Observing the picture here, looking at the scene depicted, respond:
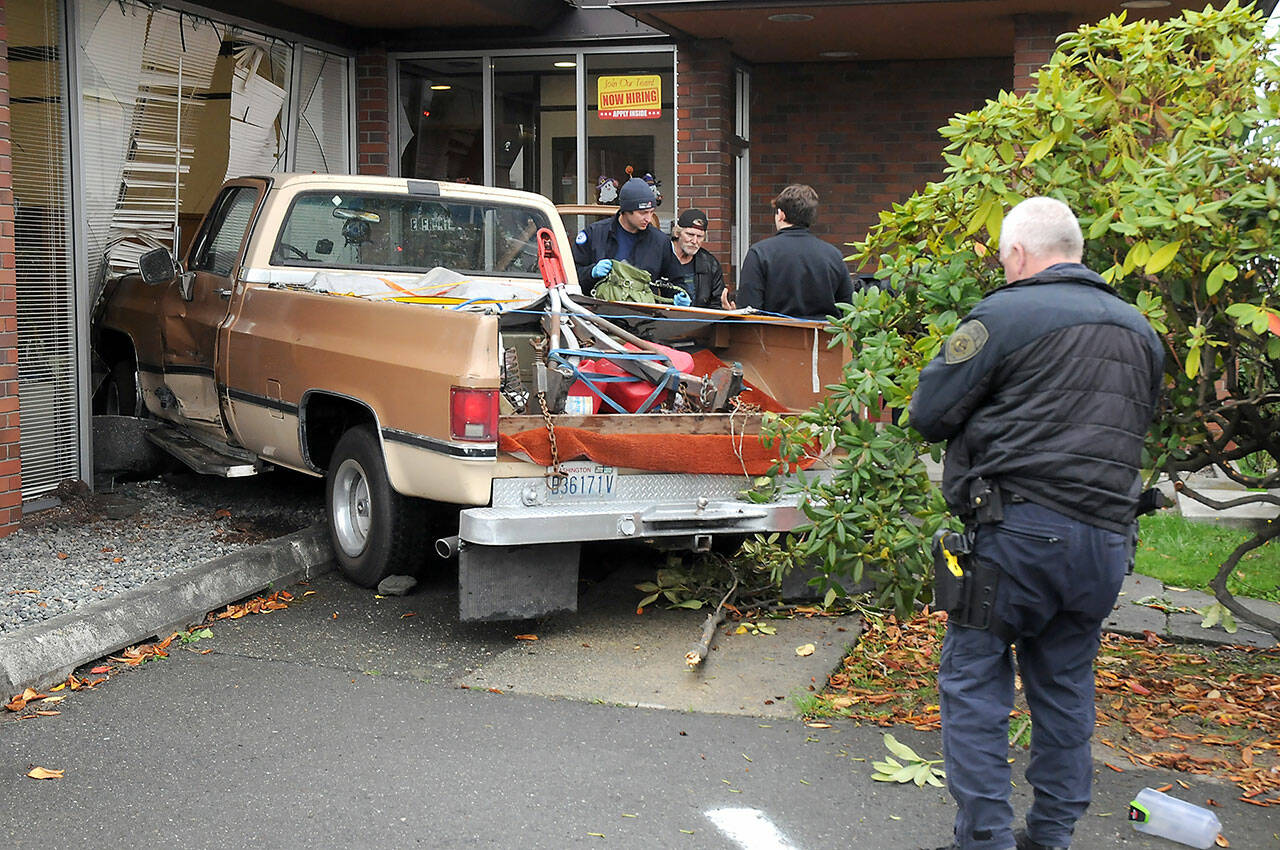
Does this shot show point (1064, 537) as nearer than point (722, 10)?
Yes

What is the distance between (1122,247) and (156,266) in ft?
16.9

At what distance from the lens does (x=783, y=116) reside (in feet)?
44.8

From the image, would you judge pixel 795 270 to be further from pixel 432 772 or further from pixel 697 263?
pixel 432 772

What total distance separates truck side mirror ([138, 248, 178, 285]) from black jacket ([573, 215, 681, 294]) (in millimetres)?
2413

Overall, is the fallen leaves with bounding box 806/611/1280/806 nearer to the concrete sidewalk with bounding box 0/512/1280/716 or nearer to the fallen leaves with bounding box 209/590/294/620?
the concrete sidewalk with bounding box 0/512/1280/716

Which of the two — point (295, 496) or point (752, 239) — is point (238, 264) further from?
point (752, 239)

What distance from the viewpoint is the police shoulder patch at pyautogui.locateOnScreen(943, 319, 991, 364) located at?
3.50 meters

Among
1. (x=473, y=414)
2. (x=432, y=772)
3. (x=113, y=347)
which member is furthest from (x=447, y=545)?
(x=113, y=347)

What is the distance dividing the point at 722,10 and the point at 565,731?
7236 mm

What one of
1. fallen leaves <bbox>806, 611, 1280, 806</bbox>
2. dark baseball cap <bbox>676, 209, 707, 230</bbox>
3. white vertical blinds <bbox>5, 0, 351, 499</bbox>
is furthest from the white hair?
white vertical blinds <bbox>5, 0, 351, 499</bbox>

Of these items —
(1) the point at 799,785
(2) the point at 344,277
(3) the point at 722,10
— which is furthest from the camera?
(3) the point at 722,10

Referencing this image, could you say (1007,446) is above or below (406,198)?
below

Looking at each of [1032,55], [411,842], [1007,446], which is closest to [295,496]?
[411,842]

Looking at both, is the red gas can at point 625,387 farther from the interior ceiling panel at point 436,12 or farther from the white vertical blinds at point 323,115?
the white vertical blinds at point 323,115
